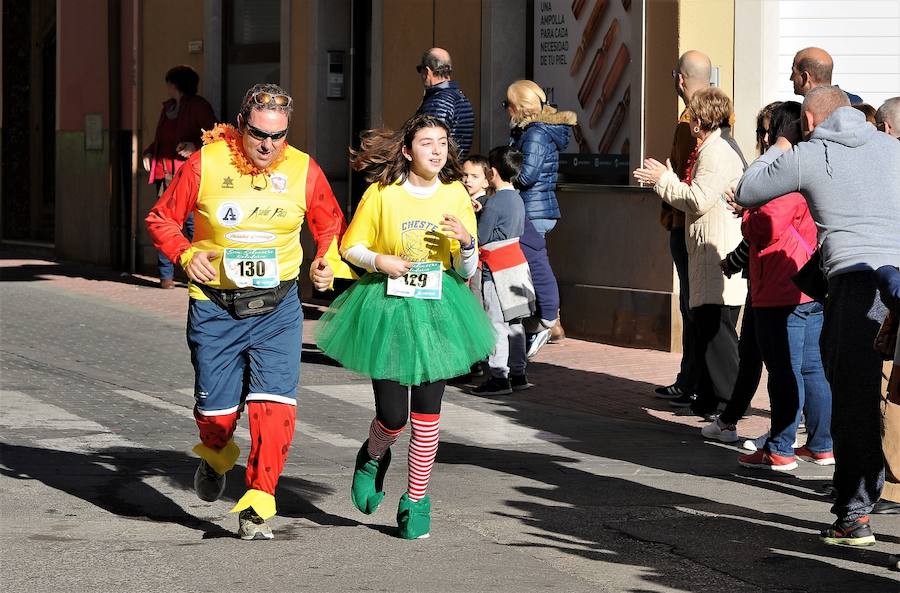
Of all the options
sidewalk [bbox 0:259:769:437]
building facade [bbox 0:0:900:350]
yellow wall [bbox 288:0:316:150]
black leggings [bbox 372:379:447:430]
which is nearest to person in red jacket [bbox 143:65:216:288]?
yellow wall [bbox 288:0:316:150]

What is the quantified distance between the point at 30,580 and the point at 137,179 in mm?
14268

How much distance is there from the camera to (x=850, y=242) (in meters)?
6.72

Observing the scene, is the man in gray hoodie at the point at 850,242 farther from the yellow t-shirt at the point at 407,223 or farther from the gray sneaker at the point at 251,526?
the gray sneaker at the point at 251,526

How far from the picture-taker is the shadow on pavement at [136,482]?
721 centimetres

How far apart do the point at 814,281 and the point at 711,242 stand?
8.40ft

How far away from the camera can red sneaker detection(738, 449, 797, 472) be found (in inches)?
329

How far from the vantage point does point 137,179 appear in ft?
65.1

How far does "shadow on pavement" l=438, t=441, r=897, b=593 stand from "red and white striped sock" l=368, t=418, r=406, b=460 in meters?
0.67

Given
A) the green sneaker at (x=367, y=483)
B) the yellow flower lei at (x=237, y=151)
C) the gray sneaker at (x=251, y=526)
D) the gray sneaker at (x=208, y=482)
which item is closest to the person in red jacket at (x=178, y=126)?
the yellow flower lei at (x=237, y=151)

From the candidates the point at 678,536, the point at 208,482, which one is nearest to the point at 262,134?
the point at 208,482

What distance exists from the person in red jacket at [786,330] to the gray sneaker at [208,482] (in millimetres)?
2836

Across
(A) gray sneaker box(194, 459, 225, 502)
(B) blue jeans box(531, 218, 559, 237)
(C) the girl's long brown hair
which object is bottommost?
(A) gray sneaker box(194, 459, 225, 502)

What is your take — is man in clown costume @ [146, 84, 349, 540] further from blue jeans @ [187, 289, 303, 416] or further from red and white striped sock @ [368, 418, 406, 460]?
red and white striped sock @ [368, 418, 406, 460]

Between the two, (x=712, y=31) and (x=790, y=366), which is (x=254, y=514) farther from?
(x=712, y=31)
